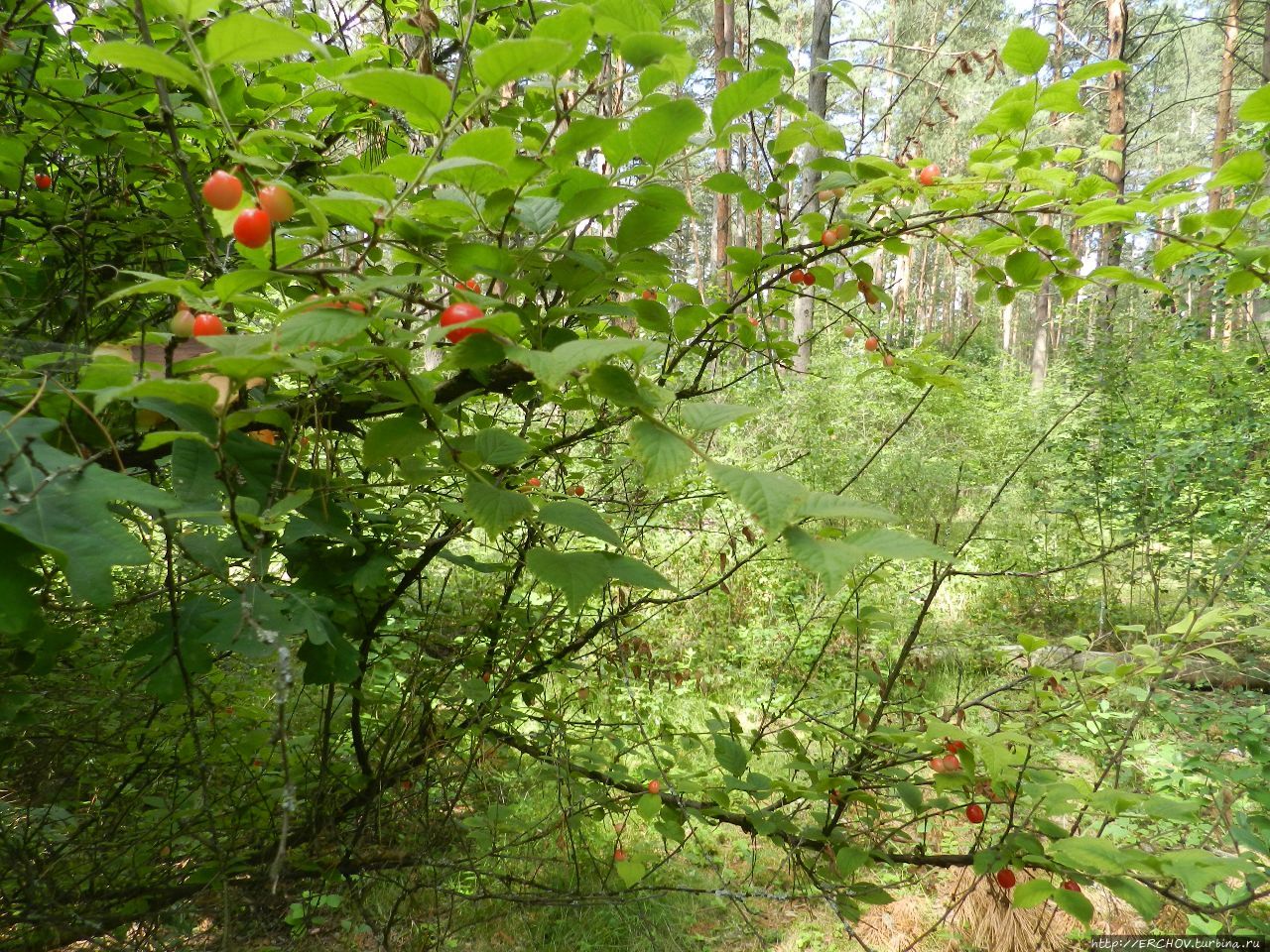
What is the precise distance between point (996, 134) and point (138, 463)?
1.50m

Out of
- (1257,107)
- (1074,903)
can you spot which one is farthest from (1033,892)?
(1257,107)

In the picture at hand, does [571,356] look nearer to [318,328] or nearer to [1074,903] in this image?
[318,328]

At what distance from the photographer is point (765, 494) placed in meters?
0.61

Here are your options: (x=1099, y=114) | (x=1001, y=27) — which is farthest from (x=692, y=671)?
(x=1001, y=27)

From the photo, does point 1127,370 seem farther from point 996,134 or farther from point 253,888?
point 253,888

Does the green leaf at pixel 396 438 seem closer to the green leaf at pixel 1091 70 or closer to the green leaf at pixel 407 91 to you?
the green leaf at pixel 407 91

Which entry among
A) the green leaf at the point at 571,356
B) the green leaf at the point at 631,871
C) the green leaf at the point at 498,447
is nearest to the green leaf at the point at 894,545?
the green leaf at the point at 571,356

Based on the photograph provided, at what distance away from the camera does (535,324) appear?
37.6 inches

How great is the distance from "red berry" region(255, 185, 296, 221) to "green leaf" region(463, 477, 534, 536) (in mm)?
359

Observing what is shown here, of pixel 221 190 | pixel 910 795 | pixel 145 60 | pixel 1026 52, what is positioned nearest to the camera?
pixel 145 60

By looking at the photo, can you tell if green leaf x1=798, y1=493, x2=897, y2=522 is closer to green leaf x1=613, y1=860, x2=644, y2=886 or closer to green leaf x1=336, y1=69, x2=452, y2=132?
green leaf x1=336, y1=69, x2=452, y2=132

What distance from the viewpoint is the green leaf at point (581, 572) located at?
2.63 feet

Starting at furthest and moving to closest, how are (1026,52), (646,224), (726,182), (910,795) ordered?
1. (910,795)
2. (726,182)
3. (1026,52)
4. (646,224)

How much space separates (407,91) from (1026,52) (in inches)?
37.1
